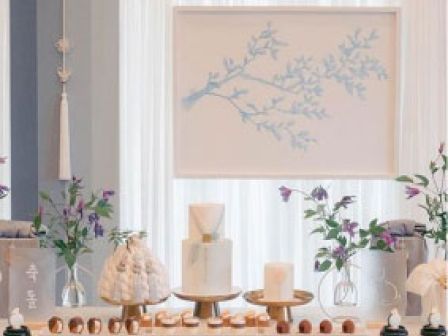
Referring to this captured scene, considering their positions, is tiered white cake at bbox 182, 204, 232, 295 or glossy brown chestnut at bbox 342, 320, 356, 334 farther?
tiered white cake at bbox 182, 204, 232, 295

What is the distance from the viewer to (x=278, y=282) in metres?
2.01

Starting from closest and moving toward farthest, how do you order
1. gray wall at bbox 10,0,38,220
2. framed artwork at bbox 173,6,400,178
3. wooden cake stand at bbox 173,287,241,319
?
wooden cake stand at bbox 173,287,241,319
framed artwork at bbox 173,6,400,178
gray wall at bbox 10,0,38,220

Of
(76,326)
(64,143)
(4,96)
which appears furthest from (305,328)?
(4,96)

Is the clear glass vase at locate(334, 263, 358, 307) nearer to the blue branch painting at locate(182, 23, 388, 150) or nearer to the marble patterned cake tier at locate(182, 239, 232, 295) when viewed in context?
the marble patterned cake tier at locate(182, 239, 232, 295)

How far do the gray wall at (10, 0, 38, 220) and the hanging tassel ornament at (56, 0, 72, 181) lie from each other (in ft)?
0.61

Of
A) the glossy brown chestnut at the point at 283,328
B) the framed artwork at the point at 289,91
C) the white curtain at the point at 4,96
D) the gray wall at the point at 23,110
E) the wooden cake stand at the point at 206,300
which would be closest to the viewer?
the glossy brown chestnut at the point at 283,328

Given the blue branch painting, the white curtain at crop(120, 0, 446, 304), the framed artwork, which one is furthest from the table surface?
the white curtain at crop(120, 0, 446, 304)

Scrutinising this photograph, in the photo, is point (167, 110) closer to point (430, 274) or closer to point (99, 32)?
point (99, 32)

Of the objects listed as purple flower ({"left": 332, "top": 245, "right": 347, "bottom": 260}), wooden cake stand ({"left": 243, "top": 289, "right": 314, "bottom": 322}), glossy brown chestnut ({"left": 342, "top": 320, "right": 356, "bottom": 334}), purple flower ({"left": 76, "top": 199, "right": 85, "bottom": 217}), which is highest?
purple flower ({"left": 76, "top": 199, "right": 85, "bottom": 217})

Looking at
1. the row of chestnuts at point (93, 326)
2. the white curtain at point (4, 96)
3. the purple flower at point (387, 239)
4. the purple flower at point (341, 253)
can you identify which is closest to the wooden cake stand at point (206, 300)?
the row of chestnuts at point (93, 326)

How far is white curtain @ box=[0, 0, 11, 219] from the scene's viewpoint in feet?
12.3

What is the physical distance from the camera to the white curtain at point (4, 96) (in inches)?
148

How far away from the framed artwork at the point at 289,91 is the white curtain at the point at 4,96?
1.02 m

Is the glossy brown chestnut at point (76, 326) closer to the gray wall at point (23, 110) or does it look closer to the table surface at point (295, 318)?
the table surface at point (295, 318)
